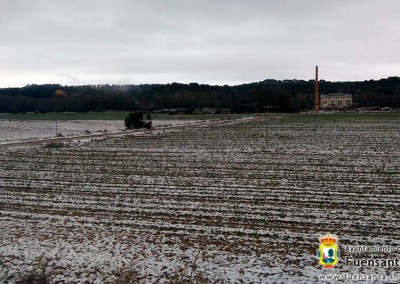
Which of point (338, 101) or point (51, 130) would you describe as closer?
point (51, 130)

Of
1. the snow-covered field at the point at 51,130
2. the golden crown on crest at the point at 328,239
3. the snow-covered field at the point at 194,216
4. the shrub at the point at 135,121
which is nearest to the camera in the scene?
the snow-covered field at the point at 194,216

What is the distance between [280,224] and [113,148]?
69.6ft

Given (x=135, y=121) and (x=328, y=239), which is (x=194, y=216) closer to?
(x=328, y=239)

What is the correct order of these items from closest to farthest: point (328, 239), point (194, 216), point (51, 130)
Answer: point (328, 239) < point (194, 216) < point (51, 130)

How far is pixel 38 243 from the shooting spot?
32.3 feet

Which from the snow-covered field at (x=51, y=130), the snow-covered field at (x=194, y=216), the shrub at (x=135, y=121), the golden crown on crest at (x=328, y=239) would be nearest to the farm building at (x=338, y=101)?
the snow-covered field at (x=51, y=130)

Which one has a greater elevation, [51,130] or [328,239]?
[51,130]

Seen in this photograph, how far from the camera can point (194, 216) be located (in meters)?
11.8

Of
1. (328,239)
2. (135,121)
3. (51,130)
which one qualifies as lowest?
(328,239)

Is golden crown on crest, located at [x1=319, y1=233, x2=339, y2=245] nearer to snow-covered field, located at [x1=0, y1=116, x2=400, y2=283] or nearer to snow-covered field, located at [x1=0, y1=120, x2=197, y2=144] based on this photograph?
snow-covered field, located at [x1=0, y1=116, x2=400, y2=283]

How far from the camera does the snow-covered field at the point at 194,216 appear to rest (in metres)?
8.43

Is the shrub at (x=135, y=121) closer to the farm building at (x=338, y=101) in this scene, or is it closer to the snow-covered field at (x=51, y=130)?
the snow-covered field at (x=51, y=130)

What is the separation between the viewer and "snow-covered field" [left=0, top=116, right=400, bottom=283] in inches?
332

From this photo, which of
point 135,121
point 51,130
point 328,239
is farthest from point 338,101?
point 328,239
